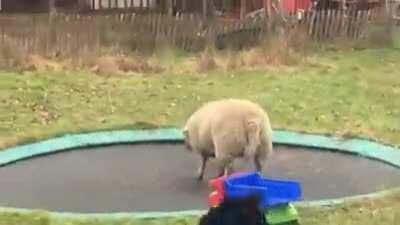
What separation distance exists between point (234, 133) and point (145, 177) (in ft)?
3.16

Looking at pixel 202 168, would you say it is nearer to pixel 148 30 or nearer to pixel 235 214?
pixel 235 214

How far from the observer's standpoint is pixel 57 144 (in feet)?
28.9

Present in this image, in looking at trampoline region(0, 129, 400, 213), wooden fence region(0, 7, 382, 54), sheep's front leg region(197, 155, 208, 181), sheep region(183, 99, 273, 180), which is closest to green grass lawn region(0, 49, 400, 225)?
trampoline region(0, 129, 400, 213)

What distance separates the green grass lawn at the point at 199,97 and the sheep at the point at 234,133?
2.20 metres

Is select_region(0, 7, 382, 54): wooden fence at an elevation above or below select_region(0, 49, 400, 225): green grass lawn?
above

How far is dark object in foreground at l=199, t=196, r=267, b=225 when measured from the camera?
4.57 meters

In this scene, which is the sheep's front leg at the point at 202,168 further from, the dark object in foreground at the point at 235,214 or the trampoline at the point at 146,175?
the dark object in foreground at the point at 235,214

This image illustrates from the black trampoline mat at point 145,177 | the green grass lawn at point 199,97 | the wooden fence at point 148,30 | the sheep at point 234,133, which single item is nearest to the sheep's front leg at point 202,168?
the black trampoline mat at point 145,177

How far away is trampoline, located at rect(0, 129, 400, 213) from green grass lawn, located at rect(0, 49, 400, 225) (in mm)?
837

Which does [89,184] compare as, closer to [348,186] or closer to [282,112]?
[348,186]

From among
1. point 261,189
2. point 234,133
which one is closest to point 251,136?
point 234,133

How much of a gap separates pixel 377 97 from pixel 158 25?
4203mm

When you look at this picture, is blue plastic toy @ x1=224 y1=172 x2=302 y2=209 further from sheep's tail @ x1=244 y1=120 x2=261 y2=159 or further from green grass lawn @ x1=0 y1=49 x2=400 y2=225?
green grass lawn @ x1=0 y1=49 x2=400 y2=225

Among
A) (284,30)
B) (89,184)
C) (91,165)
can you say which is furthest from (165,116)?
(284,30)
